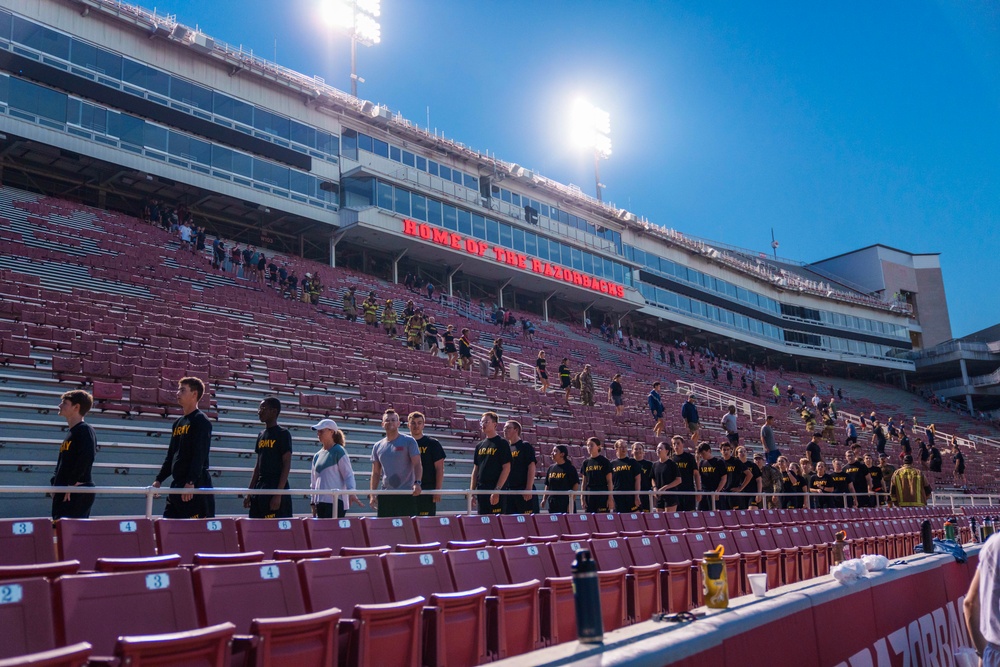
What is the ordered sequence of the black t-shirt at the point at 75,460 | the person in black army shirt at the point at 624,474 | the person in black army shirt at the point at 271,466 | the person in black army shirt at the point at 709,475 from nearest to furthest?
the black t-shirt at the point at 75,460, the person in black army shirt at the point at 271,466, the person in black army shirt at the point at 624,474, the person in black army shirt at the point at 709,475

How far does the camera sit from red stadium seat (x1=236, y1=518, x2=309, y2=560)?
16.2 feet

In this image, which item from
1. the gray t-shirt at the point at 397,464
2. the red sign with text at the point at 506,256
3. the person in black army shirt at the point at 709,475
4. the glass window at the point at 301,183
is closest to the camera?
the gray t-shirt at the point at 397,464

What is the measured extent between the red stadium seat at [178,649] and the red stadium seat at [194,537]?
186 cm

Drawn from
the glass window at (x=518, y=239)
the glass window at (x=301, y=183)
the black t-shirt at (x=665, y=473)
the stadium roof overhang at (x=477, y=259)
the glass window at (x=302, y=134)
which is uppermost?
the glass window at (x=302, y=134)

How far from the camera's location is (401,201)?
1378 inches

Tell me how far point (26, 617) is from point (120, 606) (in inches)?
14.6

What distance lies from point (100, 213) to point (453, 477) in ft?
61.1

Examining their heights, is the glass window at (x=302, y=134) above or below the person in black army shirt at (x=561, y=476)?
above

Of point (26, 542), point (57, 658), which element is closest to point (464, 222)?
point (26, 542)

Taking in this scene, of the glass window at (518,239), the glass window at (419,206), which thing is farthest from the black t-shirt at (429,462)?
the glass window at (518,239)

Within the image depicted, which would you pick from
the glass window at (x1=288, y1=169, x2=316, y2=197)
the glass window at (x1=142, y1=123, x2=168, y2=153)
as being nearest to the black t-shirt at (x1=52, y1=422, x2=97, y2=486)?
the glass window at (x1=142, y1=123, x2=168, y2=153)

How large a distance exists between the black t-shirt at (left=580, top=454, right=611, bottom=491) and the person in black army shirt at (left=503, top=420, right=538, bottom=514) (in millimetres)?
1221

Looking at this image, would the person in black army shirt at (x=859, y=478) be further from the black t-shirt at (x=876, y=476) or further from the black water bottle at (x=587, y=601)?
the black water bottle at (x=587, y=601)

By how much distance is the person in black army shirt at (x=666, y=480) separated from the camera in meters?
10.1
